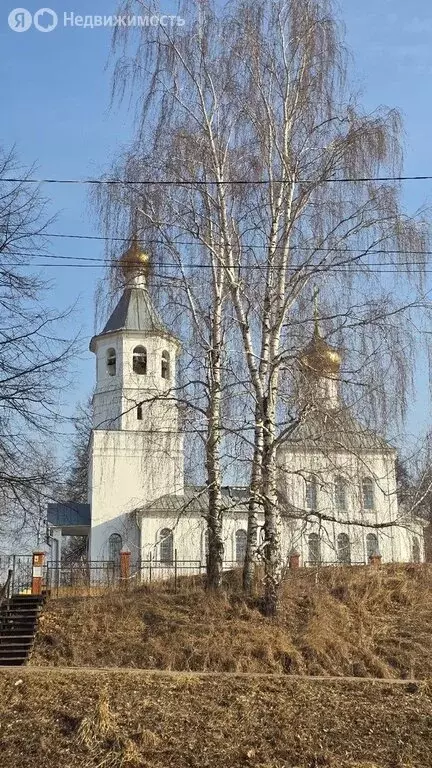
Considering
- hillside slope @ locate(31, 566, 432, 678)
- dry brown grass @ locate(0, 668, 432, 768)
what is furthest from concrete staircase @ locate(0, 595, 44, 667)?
dry brown grass @ locate(0, 668, 432, 768)

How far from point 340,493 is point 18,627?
20.7 feet

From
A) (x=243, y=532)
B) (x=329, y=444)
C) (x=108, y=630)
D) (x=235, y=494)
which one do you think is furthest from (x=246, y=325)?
(x=243, y=532)

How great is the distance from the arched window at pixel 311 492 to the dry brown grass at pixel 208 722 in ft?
13.0

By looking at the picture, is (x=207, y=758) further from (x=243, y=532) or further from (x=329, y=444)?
(x=243, y=532)

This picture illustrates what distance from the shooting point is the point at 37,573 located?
19.3 m

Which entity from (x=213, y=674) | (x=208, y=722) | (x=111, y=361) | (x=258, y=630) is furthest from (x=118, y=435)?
(x=208, y=722)

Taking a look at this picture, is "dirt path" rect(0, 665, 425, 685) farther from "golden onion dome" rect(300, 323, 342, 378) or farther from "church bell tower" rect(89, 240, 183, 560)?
"church bell tower" rect(89, 240, 183, 560)

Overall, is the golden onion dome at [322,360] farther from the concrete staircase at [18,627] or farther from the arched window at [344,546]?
the concrete staircase at [18,627]

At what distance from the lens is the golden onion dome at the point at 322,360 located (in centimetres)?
1423

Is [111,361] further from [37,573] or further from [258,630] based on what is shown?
[258,630]

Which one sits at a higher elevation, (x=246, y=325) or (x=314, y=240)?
(x=314, y=240)

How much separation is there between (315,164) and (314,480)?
19.0ft

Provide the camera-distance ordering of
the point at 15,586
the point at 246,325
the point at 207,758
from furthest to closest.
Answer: the point at 15,586 < the point at 246,325 < the point at 207,758

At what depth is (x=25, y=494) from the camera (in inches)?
504
